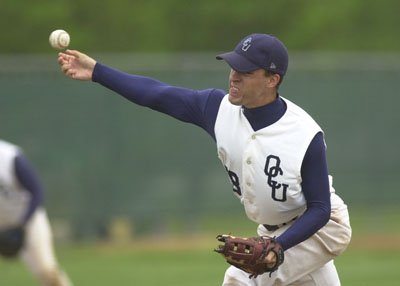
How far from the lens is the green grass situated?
11.1 m

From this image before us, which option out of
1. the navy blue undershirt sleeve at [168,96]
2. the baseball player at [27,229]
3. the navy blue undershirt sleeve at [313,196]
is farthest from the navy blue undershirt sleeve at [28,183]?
the navy blue undershirt sleeve at [313,196]

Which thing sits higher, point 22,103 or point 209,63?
point 209,63

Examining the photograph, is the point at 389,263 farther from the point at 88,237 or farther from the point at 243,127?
the point at 243,127

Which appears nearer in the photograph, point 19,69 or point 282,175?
point 282,175

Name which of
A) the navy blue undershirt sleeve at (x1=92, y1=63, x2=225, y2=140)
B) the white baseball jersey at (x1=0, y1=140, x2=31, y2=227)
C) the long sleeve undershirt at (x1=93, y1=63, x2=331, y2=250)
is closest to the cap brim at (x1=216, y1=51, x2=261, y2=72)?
the long sleeve undershirt at (x1=93, y1=63, x2=331, y2=250)

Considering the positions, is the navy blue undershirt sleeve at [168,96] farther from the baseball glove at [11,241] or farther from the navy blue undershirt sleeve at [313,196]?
the baseball glove at [11,241]

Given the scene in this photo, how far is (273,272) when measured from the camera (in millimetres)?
5648

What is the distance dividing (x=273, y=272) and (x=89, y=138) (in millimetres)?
8582

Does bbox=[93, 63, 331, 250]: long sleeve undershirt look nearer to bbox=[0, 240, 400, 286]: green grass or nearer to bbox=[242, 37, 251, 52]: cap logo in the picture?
bbox=[242, 37, 251, 52]: cap logo

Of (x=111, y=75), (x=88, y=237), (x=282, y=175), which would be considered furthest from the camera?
(x=88, y=237)

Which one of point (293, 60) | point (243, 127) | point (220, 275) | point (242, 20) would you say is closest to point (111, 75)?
point (243, 127)

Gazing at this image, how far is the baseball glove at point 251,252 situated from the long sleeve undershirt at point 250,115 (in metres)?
0.09

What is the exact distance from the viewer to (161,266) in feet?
41.3

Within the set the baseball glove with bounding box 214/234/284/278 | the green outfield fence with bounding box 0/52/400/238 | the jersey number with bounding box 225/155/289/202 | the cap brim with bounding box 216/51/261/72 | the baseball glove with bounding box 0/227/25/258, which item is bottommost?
the baseball glove with bounding box 214/234/284/278
